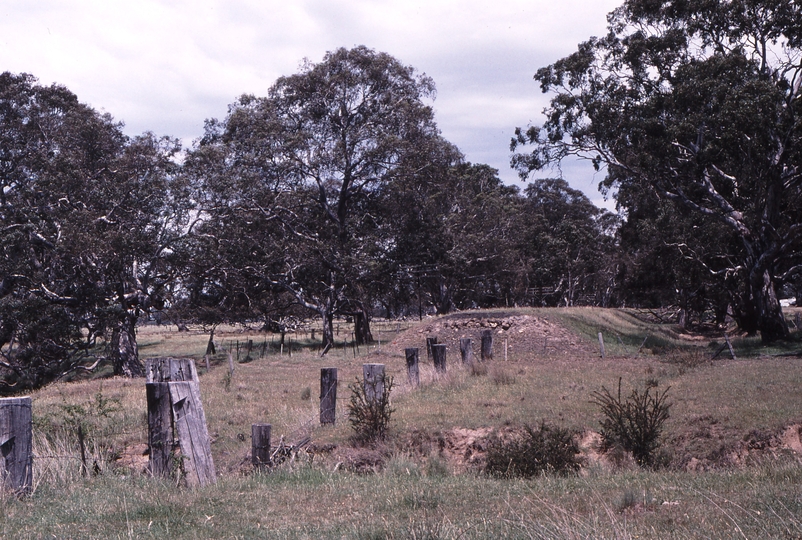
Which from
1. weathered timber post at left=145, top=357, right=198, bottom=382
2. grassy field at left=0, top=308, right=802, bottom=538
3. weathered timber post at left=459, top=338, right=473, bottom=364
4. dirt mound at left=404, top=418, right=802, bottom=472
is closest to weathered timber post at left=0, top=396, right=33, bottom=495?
grassy field at left=0, top=308, right=802, bottom=538

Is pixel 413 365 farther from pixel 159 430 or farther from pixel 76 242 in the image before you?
pixel 76 242

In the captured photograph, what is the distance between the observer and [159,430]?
721 centimetres

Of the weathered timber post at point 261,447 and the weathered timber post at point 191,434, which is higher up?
the weathered timber post at point 191,434

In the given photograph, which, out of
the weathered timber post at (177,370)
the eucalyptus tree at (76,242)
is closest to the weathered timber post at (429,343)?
the weathered timber post at (177,370)

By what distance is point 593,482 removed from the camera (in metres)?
6.95

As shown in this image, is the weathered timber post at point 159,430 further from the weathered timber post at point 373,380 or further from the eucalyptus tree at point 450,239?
the eucalyptus tree at point 450,239

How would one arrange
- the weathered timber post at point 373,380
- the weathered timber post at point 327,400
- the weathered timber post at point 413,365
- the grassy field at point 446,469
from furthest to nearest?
1. the weathered timber post at point 413,365
2. the weathered timber post at point 327,400
3. the weathered timber post at point 373,380
4. the grassy field at point 446,469

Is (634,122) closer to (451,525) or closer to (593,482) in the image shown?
(593,482)

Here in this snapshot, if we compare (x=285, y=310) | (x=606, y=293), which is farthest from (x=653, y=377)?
(x=606, y=293)

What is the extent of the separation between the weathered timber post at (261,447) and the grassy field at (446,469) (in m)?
0.35

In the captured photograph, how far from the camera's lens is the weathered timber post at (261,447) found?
8.39m

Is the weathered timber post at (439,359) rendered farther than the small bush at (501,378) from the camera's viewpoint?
Yes

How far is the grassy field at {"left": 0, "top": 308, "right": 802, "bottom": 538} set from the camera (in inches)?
200

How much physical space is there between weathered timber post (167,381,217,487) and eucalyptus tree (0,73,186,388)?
22.2m
